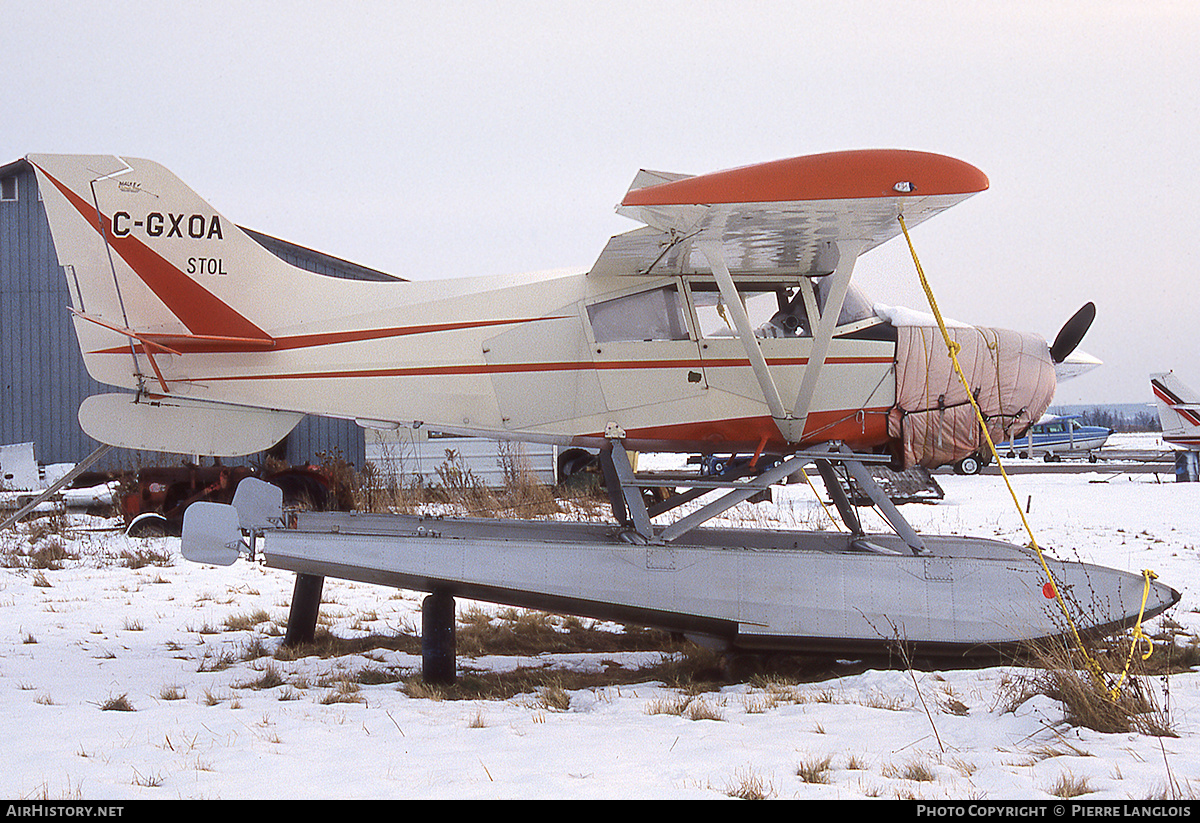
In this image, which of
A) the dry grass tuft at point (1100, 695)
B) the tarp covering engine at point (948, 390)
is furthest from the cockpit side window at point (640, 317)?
the dry grass tuft at point (1100, 695)

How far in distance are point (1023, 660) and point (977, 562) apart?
2.10 feet

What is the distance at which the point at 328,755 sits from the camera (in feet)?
11.9

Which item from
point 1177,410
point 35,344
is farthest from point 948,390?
point 1177,410

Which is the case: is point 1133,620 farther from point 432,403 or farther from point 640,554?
point 432,403

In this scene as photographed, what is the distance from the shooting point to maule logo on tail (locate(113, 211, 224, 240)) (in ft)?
19.1

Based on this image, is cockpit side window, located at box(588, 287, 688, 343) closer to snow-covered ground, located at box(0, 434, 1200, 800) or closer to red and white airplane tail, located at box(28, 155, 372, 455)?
red and white airplane tail, located at box(28, 155, 372, 455)

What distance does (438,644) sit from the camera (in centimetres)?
509

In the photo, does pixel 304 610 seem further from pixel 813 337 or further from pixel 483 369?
pixel 813 337

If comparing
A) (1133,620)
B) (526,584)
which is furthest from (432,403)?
(1133,620)

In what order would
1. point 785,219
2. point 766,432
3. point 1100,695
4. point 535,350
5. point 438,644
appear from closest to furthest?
point 1100,695 < point 438,644 < point 785,219 < point 535,350 < point 766,432

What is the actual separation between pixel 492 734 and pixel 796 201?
10.9 ft

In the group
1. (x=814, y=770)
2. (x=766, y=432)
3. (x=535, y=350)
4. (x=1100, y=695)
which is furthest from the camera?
(x=766, y=432)

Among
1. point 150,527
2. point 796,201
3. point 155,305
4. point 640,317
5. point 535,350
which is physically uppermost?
point 796,201

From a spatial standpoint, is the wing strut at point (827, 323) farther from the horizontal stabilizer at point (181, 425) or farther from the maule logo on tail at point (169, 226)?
the maule logo on tail at point (169, 226)
